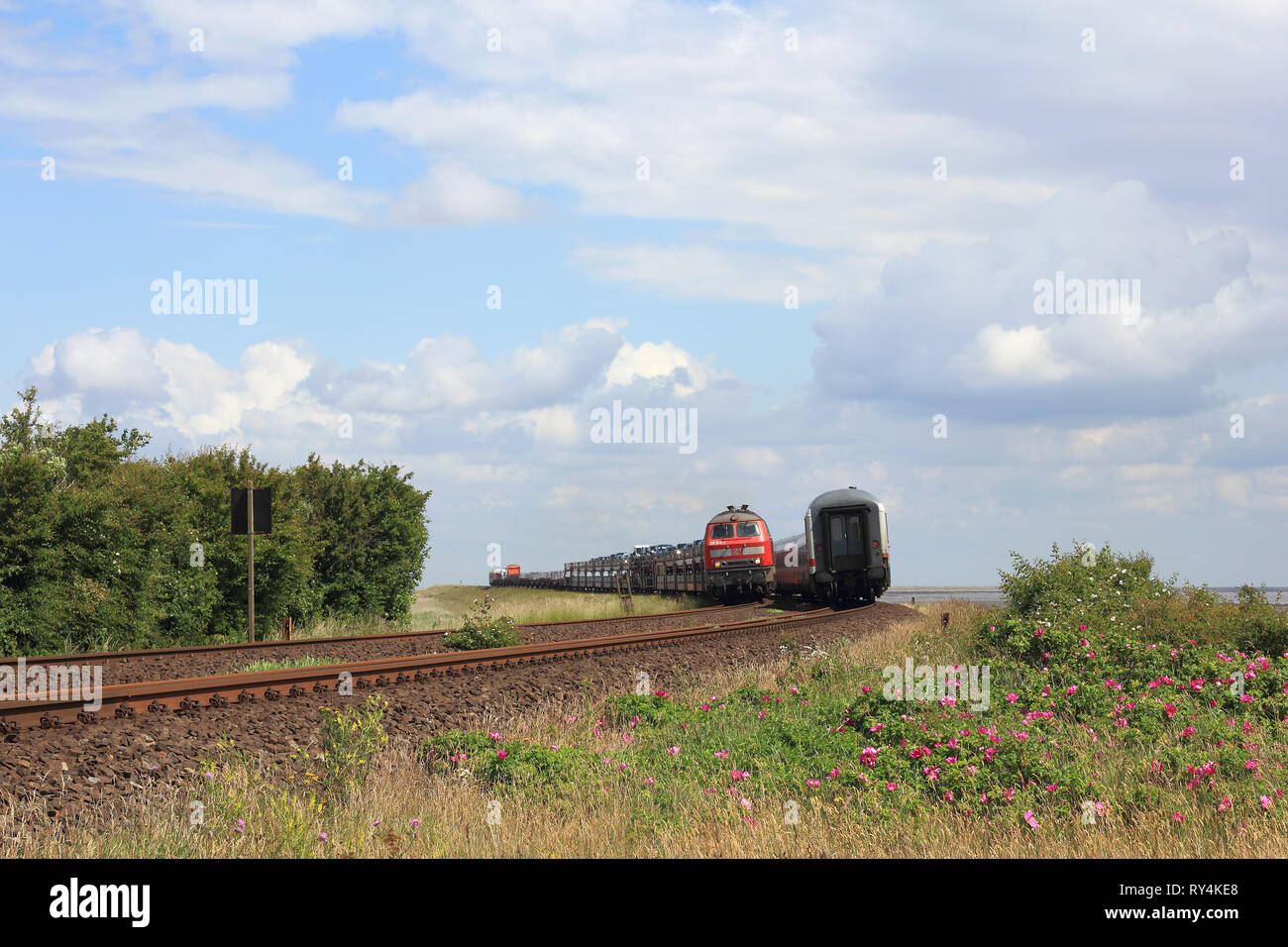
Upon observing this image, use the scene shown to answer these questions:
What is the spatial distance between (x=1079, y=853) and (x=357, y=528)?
83.0ft

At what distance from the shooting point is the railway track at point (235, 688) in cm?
858

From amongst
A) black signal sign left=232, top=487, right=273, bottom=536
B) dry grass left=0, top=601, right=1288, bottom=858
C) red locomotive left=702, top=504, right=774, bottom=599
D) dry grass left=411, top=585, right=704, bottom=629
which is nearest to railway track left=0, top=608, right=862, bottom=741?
dry grass left=0, top=601, right=1288, bottom=858

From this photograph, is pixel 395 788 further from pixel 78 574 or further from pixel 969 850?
pixel 78 574

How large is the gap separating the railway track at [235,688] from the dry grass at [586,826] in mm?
2104

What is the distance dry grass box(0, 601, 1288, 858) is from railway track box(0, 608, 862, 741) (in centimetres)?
210

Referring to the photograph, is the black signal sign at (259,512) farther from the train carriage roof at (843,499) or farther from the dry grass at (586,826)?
the train carriage roof at (843,499)

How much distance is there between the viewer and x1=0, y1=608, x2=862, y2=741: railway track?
28.1 feet

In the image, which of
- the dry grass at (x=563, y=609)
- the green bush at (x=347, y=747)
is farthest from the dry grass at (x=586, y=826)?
the dry grass at (x=563, y=609)

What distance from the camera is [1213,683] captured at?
30.9ft

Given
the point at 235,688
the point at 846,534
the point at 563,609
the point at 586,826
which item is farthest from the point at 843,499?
the point at 586,826

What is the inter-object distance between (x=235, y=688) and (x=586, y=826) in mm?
5612

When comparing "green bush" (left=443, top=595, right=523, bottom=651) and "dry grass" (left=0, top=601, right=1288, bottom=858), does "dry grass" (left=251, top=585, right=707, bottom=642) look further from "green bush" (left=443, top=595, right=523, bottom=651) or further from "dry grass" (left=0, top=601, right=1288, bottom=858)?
"dry grass" (left=0, top=601, right=1288, bottom=858)
